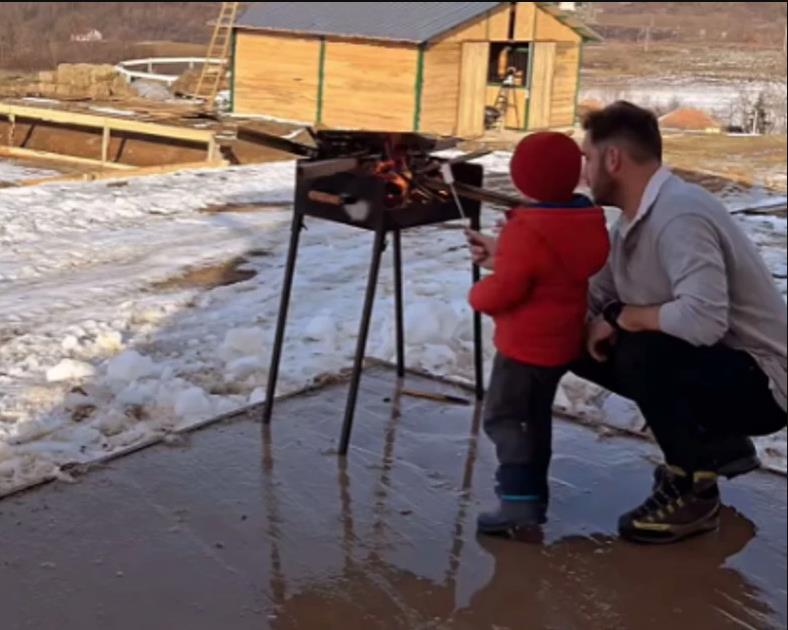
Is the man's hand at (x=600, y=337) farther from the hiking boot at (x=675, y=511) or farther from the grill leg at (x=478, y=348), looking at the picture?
the grill leg at (x=478, y=348)

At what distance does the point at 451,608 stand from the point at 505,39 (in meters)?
18.9

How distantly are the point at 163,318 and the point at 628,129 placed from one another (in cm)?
342

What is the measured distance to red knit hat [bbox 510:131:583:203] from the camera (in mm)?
2789

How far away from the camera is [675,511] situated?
9.92 ft

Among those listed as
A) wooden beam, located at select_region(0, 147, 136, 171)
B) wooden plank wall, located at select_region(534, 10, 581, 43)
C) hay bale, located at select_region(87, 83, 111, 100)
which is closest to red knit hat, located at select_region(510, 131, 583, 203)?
hay bale, located at select_region(87, 83, 111, 100)

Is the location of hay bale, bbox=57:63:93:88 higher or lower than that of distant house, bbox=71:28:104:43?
lower

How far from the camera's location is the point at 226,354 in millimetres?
4980

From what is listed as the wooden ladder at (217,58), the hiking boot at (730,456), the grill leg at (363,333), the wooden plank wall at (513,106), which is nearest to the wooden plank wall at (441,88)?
the wooden plank wall at (513,106)

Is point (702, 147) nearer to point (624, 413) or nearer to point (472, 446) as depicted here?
point (624, 413)

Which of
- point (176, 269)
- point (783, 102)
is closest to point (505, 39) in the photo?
point (783, 102)

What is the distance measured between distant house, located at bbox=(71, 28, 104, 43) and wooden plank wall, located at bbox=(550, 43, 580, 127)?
1847 cm

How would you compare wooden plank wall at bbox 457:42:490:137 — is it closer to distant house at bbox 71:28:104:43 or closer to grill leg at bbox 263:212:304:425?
grill leg at bbox 263:212:304:425

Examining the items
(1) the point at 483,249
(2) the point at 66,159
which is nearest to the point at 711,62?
(1) the point at 483,249

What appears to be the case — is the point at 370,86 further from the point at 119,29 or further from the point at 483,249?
the point at 483,249
